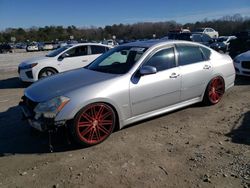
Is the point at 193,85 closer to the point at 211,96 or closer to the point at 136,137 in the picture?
the point at 211,96

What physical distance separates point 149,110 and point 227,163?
68.2 inches

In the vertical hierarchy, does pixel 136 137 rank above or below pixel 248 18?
below

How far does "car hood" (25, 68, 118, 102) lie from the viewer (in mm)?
4426

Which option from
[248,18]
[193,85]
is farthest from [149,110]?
[248,18]

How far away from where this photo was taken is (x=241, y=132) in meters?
4.78

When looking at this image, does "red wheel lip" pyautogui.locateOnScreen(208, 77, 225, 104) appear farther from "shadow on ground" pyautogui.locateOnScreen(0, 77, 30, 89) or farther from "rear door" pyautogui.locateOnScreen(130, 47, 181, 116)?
"shadow on ground" pyautogui.locateOnScreen(0, 77, 30, 89)

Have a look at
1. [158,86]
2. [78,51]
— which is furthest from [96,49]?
[158,86]

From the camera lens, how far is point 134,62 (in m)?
5.04

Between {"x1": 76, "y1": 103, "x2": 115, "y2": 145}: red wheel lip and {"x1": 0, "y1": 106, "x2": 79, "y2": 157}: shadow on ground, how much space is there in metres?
0.26

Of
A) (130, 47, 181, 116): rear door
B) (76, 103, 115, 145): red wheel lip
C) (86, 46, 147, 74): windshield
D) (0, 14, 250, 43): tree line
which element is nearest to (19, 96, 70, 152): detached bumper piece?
(76, 103, 115, 145): red wheel lip

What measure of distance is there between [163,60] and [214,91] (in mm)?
1730

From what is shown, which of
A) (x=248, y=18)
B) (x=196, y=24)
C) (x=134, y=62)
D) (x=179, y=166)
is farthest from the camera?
(x=196, y=24)

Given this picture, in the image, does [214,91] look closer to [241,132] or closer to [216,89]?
[216,89]

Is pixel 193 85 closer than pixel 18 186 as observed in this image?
No
